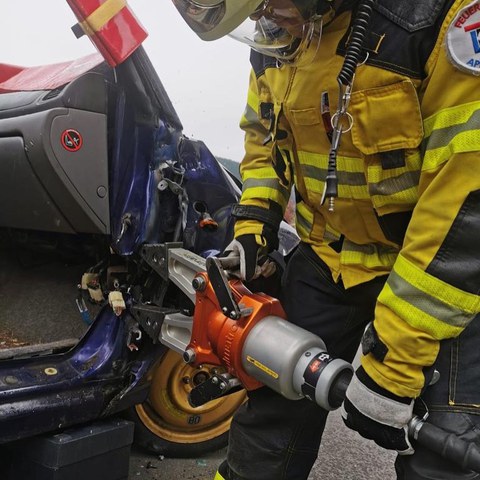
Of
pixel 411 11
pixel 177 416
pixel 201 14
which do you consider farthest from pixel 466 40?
pixel 177 416

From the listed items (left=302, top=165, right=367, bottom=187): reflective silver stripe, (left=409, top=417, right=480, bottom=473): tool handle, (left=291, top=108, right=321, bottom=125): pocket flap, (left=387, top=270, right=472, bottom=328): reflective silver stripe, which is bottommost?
(left=409, top=417, right=480, bottom=473): tool handle

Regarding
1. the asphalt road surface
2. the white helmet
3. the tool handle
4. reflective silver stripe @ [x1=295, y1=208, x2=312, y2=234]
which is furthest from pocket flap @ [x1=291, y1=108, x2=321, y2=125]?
the asphalt road surface

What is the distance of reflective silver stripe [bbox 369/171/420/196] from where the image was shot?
1283 millimetres

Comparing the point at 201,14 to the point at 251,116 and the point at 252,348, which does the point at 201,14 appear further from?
the point at 252,348

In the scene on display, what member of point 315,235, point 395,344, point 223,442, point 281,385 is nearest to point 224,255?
point 315,235

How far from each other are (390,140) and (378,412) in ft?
1.92

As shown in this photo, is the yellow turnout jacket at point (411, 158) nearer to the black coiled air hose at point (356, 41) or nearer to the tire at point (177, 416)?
the black coiled air hose at point (356, 41)

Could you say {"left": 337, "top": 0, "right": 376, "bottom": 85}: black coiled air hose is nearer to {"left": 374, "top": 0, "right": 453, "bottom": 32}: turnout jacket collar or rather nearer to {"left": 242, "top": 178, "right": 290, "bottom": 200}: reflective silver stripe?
{"left": 374, "top": 0, "right": 453, "bottom": 32}: turnout jacket collar

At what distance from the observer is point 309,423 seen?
1687 mm

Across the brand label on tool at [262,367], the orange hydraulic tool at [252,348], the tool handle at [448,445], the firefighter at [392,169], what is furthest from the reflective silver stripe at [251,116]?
the tool handle at [448,445]

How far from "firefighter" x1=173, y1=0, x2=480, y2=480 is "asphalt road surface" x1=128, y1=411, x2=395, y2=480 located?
3.98 feet

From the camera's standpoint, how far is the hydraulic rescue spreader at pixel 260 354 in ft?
4.04

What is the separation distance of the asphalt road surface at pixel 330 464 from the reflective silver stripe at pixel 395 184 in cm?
161

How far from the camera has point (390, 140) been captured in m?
1.25
